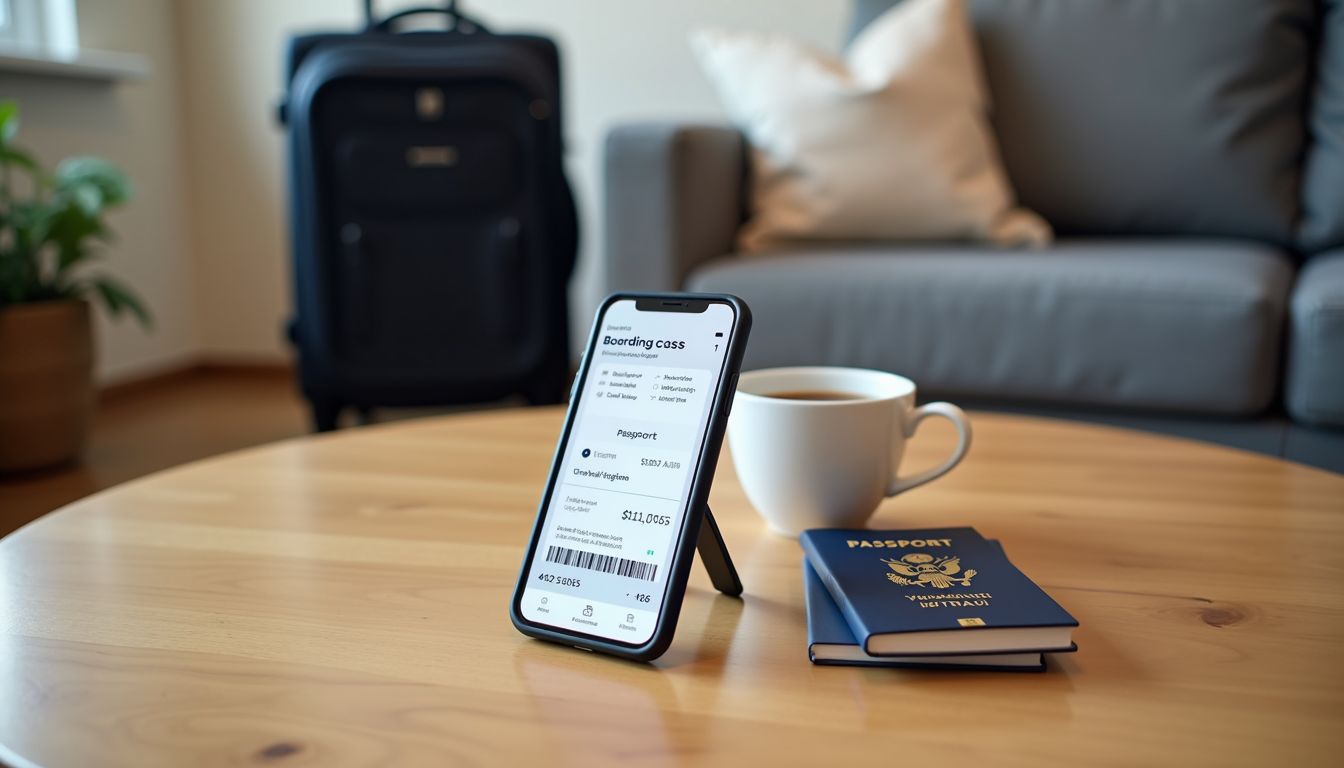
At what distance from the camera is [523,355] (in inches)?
71.7

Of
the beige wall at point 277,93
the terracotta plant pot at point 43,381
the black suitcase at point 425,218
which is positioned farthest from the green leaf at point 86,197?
the beige wall at point 277,93

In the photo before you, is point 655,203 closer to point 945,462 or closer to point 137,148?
point 945,462

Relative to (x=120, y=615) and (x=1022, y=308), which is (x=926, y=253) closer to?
(x=1022, y=308)

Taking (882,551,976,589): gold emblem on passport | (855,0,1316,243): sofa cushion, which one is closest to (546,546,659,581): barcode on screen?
(882,551,976,589): gold emblem on passport

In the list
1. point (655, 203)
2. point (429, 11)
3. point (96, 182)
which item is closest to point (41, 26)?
point (96, 182)

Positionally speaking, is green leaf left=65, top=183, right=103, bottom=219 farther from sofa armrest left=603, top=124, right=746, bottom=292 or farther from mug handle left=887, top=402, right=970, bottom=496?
mug handle left=887, top=402, right=970, bottom=496

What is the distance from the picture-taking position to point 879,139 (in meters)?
1.81

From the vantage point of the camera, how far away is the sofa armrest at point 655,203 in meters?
1.67

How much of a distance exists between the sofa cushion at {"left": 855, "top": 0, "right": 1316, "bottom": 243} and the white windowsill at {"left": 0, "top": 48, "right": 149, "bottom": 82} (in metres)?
1.88

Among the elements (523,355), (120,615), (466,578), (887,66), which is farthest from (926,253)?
(120,615)

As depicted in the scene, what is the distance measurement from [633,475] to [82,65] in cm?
239

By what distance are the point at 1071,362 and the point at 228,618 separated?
121 centimetres

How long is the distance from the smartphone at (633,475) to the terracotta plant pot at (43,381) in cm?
172

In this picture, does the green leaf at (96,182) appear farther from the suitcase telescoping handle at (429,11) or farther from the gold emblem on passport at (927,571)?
the gold emblem on passport at (927,571)
